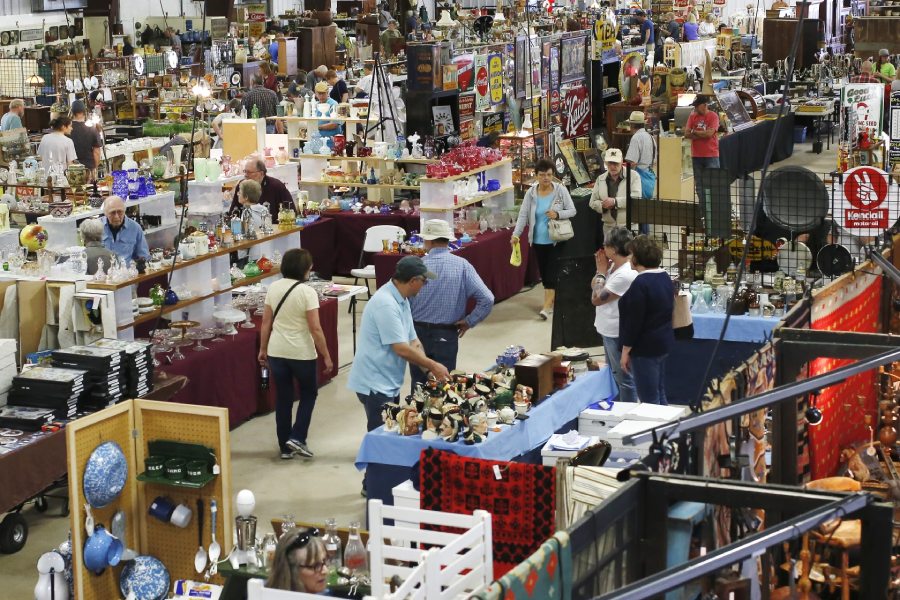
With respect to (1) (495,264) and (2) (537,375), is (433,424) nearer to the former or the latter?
(2) (537,375)

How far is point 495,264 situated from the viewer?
11438mm

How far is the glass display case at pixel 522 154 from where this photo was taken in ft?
43.1

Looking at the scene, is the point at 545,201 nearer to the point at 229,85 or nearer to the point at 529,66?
the point at 529,66

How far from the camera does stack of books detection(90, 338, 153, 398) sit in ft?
22.7

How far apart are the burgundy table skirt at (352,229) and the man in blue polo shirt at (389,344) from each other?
198 inches

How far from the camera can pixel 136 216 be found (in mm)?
10391

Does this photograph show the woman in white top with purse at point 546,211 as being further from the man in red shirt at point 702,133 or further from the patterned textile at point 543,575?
the patterned textile at point 543,575

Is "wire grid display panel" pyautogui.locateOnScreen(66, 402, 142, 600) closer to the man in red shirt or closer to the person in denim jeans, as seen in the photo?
Answer: the person in denim jeans

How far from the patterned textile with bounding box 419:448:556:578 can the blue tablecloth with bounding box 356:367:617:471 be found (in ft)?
1.78

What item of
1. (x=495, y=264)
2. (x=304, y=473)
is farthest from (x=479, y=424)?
(x=495, y=264)

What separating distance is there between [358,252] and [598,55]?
7400 mm

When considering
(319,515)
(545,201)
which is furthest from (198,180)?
(319,515)

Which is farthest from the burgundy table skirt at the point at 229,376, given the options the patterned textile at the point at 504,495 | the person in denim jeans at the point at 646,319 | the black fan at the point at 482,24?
the black fan at the point at 482,24

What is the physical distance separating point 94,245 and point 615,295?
3333 mm
